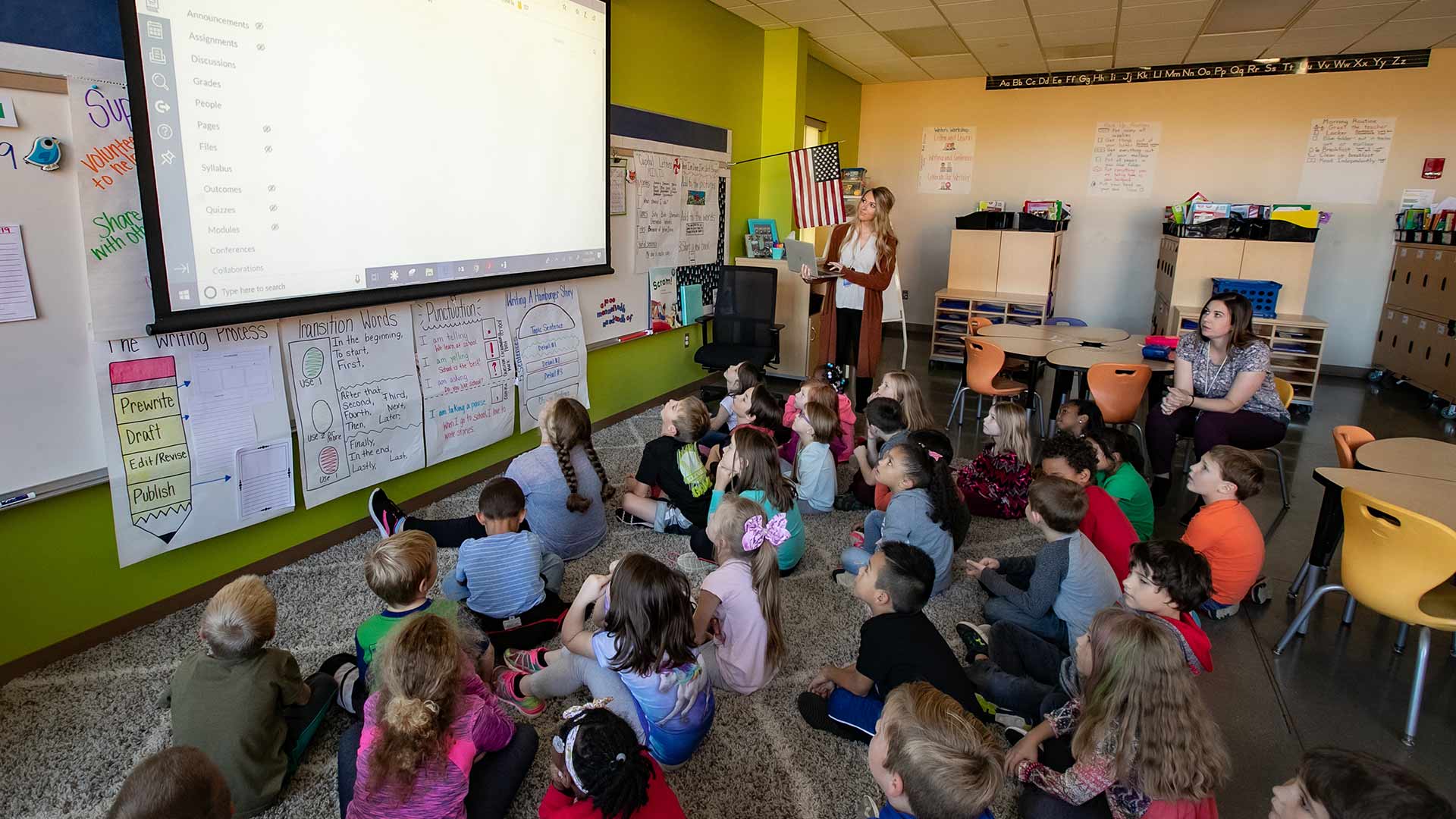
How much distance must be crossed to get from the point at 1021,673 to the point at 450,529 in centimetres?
214

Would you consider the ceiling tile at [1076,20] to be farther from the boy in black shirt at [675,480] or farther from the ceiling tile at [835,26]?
the boy in black shirt at [675,480]

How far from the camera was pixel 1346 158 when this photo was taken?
266 inches

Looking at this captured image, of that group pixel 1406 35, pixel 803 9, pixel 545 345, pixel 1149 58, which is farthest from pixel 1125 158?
pixel 545 345

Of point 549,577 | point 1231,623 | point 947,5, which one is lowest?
point 1231,623

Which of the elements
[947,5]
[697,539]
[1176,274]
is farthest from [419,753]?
[1176,274]

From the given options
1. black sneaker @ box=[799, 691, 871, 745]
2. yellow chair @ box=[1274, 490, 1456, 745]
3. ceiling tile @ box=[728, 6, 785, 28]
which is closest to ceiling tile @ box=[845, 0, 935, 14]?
ceiling tile @ box=[728, 6, 785, 28]

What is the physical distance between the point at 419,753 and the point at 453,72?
9.04ft

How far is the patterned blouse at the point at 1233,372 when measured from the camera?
3.61 m

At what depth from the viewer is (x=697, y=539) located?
3.01 metres

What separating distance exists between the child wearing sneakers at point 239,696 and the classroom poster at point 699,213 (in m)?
3.88

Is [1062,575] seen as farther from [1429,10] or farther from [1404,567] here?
[1429,10]

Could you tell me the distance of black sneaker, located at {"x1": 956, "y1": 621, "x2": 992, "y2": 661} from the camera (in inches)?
95.7

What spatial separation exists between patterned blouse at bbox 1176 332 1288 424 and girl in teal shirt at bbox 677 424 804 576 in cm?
230

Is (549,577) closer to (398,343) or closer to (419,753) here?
(419,753)
